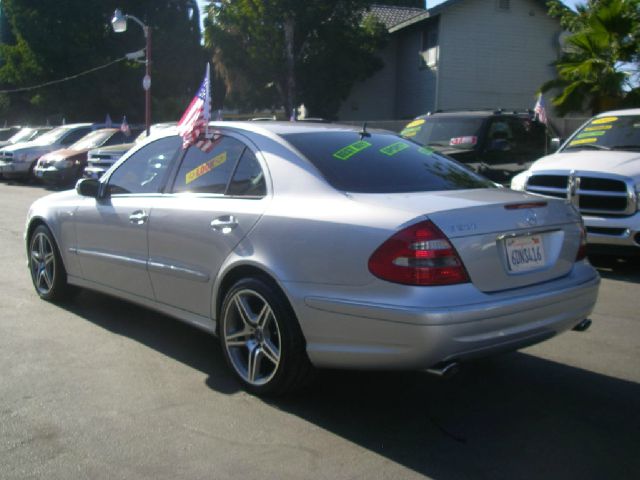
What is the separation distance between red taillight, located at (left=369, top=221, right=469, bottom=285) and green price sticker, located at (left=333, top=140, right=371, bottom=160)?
0.98 metres

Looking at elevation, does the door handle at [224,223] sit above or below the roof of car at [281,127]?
below

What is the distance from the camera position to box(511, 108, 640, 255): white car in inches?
295

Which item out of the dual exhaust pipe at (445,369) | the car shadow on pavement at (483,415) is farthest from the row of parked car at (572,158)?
the dual exhaust pipe at (445,369)

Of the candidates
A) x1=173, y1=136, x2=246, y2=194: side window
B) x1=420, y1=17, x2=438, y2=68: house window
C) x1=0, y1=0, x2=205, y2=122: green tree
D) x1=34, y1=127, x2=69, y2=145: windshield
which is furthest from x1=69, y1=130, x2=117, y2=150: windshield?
x1=0, y1=0, x2=205, y2=122: green tree

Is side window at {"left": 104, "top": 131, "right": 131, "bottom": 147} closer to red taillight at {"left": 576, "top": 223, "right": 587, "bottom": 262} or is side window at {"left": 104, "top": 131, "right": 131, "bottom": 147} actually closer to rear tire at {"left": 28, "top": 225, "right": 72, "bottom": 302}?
rear tire at {"left": 28, "top": 225, "right": 72, "bottom": 302}

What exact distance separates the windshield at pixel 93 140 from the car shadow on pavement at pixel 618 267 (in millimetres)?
14485

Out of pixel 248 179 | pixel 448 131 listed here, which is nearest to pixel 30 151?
pixel 448 131

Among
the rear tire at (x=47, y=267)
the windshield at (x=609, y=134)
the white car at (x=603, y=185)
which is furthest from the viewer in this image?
the windshield at (x=609, y=134)

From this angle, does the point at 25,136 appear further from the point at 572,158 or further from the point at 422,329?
the point at 422,329

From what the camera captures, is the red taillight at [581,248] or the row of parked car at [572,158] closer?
the red taillight at [581,248]

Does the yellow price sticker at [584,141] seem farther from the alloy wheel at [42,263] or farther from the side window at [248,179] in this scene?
the alloy wheel at [42,263]

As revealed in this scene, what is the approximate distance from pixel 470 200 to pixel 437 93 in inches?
978

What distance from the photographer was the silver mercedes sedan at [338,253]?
136 inches

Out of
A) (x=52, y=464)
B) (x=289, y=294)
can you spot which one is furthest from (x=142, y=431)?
(x=289, y=294)
